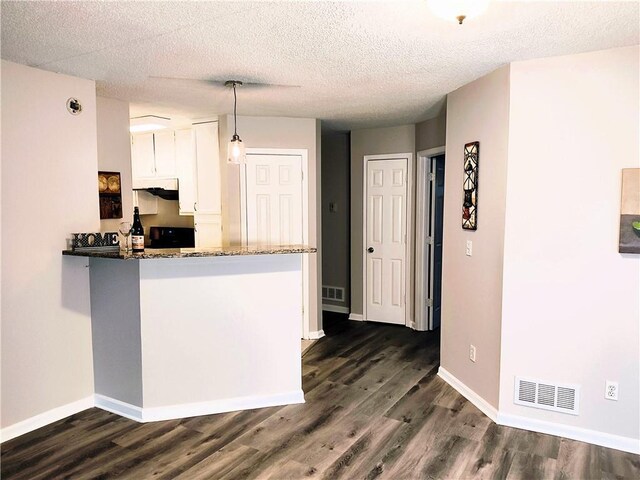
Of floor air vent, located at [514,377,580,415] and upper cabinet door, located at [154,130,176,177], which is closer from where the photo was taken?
floor air vent, located at [514,377,580,415]

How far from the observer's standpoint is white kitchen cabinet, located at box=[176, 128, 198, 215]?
4.88m

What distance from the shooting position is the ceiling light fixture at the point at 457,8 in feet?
5.72

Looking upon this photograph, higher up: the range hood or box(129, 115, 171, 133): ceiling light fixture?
box(129, 115, 171, 133): ceiling light fixture

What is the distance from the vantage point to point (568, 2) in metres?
1.97

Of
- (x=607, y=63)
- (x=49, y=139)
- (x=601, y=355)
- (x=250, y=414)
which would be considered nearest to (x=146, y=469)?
(x=250, y=414)

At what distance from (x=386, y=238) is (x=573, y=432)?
2874 mm

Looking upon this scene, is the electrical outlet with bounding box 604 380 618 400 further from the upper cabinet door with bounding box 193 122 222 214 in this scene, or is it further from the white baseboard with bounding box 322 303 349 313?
the upper cabinet door with bounding box 193 122 222 214

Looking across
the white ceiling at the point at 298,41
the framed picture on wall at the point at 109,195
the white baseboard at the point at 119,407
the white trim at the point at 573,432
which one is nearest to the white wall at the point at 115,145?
the framed picture on wall at the point at 109,195

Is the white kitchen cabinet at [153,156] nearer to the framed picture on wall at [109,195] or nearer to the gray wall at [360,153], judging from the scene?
the framed picture on wall at [109,195]

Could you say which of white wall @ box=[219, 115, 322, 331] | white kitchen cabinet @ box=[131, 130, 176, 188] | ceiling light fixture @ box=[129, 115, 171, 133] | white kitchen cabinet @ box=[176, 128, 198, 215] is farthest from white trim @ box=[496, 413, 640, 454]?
white kitchen cabinet @ box=[131, 130, 176, 188]

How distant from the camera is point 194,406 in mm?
3049

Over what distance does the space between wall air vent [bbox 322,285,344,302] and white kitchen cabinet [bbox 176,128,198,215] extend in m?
2.13

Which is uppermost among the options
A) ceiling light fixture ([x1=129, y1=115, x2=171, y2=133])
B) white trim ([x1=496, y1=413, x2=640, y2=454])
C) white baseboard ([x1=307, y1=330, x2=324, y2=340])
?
ceiling light fixture ([x1=129, y1=115, x2=171, y2=133])

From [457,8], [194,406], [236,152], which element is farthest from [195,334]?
[457,8]
